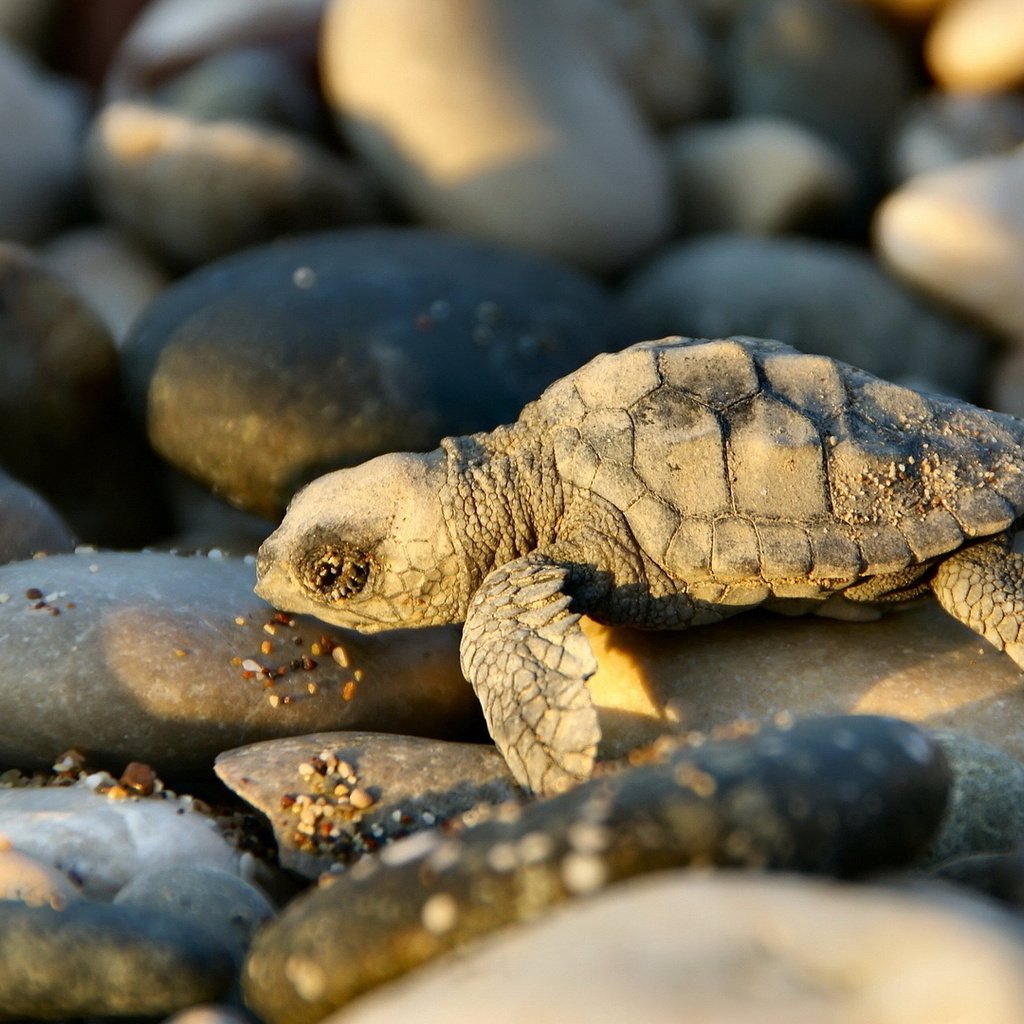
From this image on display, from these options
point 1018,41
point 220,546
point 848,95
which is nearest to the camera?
point 220,546

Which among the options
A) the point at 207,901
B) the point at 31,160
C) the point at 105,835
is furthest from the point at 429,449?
the point at 31,160

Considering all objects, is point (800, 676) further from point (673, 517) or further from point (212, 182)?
point (212, 182)

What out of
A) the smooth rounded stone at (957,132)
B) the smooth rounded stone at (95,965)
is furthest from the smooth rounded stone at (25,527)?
the smooth rounded stone at (957,132)

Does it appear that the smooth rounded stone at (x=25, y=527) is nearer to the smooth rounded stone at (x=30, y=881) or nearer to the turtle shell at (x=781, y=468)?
the smooth rounded stone at (x=30, y=881)

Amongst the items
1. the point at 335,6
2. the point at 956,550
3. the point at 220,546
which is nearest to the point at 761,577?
the point at 956,550

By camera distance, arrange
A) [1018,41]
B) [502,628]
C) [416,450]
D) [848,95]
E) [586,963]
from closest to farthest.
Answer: [586,963] < [502,628] < [416,450] < [1018,41] < [848,95]

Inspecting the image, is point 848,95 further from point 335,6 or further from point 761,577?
point 761,577

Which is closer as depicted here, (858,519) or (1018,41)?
(858,519)
